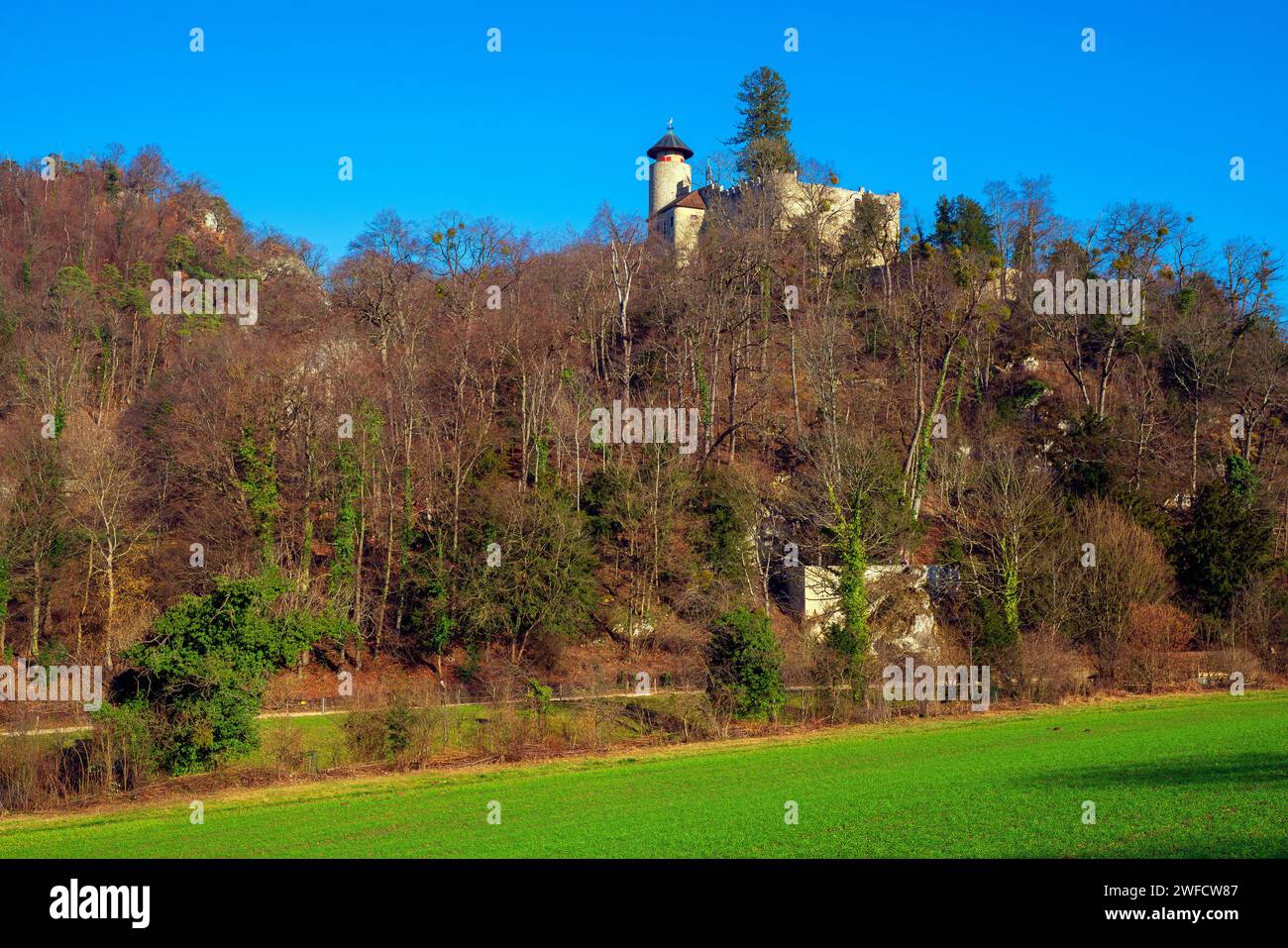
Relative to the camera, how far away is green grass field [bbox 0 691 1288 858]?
55.2ft

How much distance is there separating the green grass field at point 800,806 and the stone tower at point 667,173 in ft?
220

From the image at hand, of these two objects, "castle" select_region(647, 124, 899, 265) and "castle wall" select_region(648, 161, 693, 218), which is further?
"castle wall" select_region(648, 161, 693, 218)

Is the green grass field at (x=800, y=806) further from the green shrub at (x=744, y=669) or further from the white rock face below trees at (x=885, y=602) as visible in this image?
the white rock face below trees at (x=885, y=602)

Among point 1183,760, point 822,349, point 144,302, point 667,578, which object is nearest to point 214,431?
point 667,578

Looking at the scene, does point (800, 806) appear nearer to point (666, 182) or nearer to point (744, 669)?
point (744, 669)

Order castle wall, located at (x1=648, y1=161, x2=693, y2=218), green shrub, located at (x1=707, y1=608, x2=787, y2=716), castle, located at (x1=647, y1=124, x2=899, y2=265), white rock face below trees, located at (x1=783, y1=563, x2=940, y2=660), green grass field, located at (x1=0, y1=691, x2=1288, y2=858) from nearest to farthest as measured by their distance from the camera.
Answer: green grass field, located at (x1=0, y1=691, x2=1288, y2=858), green shrub, located at (x1=707, y1=608, x2=787, y2=716), white rock face below trees, located at (x1=783, y1=563, x2=940, y2=660), castle, located at (x1=647, y1=124, x2=899, y2=265), castle wall, located at (x1=648, y1=161, x2=693, y2=218)

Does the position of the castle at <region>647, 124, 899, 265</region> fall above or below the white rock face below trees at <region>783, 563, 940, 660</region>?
above

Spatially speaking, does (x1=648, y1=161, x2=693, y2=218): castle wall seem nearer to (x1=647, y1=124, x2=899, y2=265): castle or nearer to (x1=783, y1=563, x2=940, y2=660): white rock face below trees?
(x1=647, y1=124, x2=899, y2=265): castle

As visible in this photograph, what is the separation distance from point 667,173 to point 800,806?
76.5m

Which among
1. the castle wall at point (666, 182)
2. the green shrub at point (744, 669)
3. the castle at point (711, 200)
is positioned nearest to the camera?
the green shrub at point (744, 669)

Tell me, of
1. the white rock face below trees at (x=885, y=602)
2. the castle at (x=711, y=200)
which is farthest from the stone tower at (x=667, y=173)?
the white rock face below trees at (x=885, y=602)

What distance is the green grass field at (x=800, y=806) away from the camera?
55.2 feet

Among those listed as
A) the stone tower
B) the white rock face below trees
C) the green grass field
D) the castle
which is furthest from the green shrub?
the stone tower

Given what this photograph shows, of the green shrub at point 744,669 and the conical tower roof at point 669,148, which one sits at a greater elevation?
the conical tower roof at point 669,148
